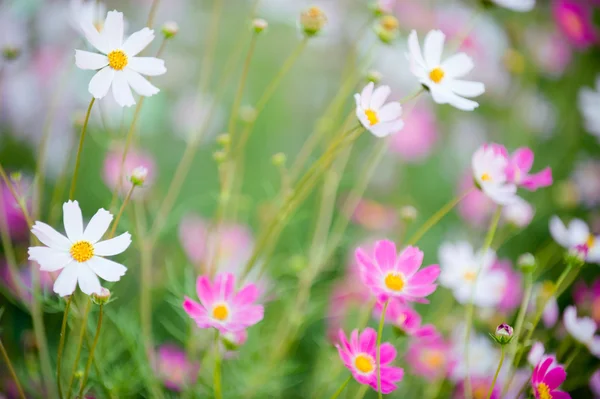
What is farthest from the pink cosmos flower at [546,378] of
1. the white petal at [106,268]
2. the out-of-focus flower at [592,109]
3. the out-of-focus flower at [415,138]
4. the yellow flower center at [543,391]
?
the out-of-focus flower at [415,138]

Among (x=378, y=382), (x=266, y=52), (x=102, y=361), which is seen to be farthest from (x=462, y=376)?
(x=266, y=52)

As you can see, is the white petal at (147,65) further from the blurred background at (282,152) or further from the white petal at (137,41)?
the blurred background at (282,152)

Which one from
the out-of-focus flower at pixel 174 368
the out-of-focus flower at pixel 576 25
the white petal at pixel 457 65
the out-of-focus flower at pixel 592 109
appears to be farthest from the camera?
the out-of-focus flower at pixel 576 25

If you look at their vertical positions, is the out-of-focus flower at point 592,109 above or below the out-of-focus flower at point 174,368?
above

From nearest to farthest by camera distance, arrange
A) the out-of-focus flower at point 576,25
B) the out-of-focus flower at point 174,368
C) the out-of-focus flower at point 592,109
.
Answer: the out-of-focus flower at point 174,368
the out-of-focus flower at point 592,109
the out-of-focus flower at point 576,25

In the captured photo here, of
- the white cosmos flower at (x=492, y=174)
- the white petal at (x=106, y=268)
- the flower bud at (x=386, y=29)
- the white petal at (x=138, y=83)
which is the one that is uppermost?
the flower bud at (x=386, y=29)

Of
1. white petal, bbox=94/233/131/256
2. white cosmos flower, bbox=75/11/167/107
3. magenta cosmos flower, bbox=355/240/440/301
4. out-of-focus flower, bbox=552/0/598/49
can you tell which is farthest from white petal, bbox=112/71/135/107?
out-of-focus flower, bbox=552/0/598/49
